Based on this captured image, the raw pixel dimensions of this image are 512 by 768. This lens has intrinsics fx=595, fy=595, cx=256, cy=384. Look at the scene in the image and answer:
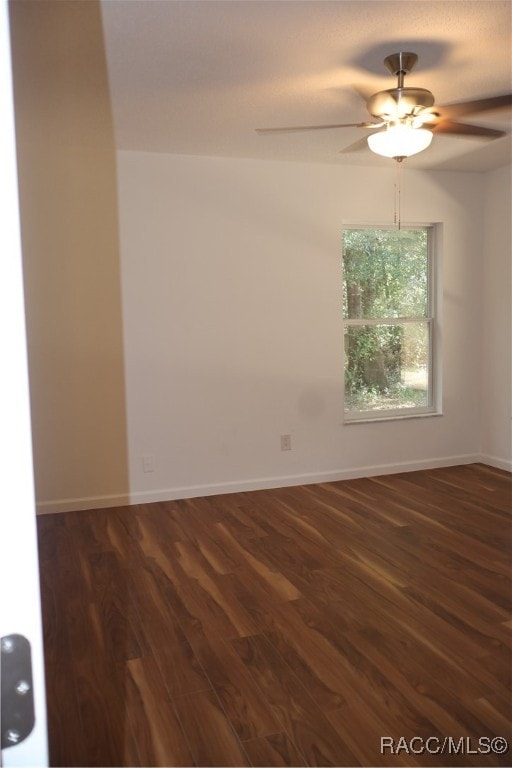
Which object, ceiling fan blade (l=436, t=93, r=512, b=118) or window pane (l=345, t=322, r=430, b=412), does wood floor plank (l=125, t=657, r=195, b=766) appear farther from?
window pane (l=345, t=322, r=430, b=412)

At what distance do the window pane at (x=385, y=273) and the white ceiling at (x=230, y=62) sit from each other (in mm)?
1159

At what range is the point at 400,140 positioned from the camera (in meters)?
2.62

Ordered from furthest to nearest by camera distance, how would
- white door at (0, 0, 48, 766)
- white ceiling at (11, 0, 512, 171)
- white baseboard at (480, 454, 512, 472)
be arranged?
white baseboard at (480, 454, 512, 472), white ceiling at (11, 0, 512, 171), white door at (0, 0, 48, 766)

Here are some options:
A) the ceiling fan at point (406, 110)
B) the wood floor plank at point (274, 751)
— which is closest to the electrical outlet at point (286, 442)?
the ceiling fan at point (406, 110)

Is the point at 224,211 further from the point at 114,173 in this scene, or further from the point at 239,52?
the point at 239,52

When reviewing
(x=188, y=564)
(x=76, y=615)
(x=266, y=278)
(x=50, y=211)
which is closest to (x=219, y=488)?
(x=188, y=564)

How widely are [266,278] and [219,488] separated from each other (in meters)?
1.62

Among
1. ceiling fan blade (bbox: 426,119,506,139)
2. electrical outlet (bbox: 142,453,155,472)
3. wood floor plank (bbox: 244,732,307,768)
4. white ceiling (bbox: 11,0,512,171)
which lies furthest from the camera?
electrical outlet (bbox: 142,453,155,472)

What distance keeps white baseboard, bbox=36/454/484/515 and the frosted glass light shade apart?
2.68m

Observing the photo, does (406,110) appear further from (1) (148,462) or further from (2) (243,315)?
(1) (148,462)

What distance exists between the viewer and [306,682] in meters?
2.14

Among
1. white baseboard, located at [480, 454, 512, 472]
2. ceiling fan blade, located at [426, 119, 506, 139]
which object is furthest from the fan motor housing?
white baseboard, located at [480, 454, 512, 472]

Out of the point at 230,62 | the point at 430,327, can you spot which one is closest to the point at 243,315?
the point at 430,327

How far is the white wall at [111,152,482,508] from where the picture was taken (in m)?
4.21
